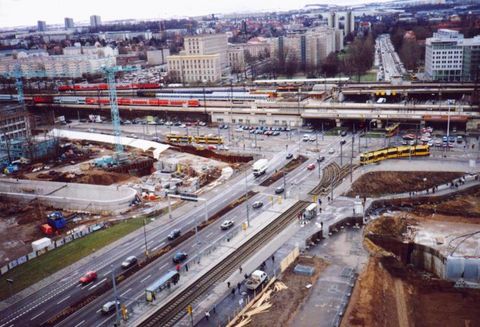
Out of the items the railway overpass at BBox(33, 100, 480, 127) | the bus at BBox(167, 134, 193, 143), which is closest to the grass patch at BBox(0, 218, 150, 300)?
the bus at BBox(167, 134, 193, 143)

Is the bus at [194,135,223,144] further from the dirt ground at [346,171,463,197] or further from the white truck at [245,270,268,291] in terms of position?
the white truck at [245,270,268,291]

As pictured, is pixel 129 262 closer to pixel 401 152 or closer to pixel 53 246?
pixel 53 246

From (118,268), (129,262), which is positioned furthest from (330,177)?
(118,268)

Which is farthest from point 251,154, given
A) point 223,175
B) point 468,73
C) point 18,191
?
point 468,73

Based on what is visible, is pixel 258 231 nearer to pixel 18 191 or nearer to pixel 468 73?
pixel 18 191

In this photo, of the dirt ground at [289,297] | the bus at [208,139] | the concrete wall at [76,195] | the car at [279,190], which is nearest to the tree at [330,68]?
the bus at [208,139]

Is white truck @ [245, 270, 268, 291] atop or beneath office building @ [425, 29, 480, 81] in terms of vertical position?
beneath
